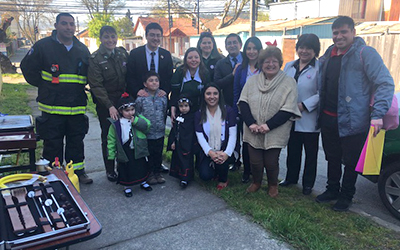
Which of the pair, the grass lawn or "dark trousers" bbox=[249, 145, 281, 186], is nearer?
the grass lawn

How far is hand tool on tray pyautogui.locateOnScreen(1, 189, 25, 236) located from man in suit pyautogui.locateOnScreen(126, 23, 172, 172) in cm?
Result: 211

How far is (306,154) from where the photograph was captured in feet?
13.3

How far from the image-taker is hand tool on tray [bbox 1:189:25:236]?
217 centimetres

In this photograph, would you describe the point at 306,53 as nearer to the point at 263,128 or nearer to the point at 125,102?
the point at 263,128

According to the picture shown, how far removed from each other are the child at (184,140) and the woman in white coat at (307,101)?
1304 mm

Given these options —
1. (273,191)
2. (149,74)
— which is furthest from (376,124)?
(149,74)

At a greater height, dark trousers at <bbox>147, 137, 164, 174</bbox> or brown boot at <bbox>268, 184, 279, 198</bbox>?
dark trousers at <bbox>147, 137, 164, 174</bbox>

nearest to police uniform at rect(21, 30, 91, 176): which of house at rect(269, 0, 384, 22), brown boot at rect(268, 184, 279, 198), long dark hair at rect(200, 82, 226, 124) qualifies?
long dark hair at rect(200, 82, 226, 124)

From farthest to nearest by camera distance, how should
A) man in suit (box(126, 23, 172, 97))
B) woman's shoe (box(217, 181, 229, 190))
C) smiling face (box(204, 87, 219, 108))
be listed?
man in suit (box(126, 23, 172, 97)) < woman's shoe (box(217, 181, 229, 190)) < smiling face (box(204, 87, 219, 108))

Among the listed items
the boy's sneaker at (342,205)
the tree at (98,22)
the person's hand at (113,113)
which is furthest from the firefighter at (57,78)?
the tree at (98,22)

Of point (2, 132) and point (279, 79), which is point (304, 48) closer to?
point (279, 79)

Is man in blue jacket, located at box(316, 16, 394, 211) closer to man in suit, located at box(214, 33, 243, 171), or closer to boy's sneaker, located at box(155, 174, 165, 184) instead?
man in suit, located at box(214, 33, 243, 171)

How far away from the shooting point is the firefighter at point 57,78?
3.98m

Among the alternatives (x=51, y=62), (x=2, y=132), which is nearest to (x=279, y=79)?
(x=51, y=62)
